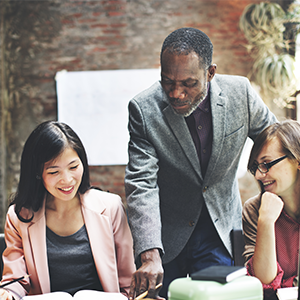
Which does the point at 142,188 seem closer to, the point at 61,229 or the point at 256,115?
the point at 61,229

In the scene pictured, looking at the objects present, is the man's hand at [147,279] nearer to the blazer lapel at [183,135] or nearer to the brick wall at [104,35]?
the blazer lapel at [183,135]

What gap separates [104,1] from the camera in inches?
153

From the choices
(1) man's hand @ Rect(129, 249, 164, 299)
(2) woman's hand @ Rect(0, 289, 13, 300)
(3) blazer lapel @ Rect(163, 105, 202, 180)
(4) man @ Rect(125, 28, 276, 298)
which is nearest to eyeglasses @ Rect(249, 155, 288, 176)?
(4) man @ Rect(125, 28, 276, 298)

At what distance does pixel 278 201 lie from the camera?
1251 mm

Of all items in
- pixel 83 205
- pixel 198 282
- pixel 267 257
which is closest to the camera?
pixel 198 282

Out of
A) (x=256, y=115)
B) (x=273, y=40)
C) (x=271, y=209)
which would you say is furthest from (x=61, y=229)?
(x=273, y=40)

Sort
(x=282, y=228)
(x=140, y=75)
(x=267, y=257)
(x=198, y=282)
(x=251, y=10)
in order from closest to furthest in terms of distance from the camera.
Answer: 1. (x=198, y=282)
2. (x=267, y=257)
3. (x=282, y=228)
4. (x=251, y=10)
5. (x=140, y=75)

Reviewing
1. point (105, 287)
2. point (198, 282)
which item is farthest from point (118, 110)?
point (198, 282)

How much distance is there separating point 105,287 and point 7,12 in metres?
3.70

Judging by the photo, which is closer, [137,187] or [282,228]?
[137,187]

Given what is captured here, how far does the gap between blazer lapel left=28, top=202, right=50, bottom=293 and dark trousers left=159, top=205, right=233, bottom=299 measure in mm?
501

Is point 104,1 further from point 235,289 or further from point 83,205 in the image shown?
point 235,289

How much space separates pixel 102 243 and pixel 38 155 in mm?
469

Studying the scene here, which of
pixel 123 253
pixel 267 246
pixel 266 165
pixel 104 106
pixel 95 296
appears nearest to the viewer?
pixel 95 296
